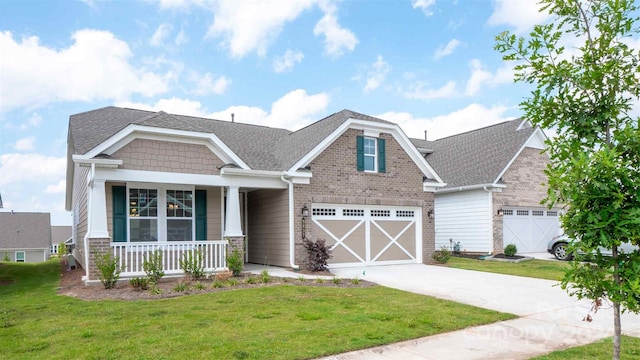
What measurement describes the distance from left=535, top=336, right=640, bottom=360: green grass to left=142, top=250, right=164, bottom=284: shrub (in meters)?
8.90

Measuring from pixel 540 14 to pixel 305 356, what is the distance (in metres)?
4.73

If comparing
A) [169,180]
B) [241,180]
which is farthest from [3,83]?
[241,180]

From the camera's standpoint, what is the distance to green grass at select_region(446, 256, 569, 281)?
554 inches

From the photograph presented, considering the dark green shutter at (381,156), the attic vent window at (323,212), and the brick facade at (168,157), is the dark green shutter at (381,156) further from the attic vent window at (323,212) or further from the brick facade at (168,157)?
the brick facade at (168,157)

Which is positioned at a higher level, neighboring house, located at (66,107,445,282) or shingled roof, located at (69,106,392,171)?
shingled roof, located at (69,106,392,171)

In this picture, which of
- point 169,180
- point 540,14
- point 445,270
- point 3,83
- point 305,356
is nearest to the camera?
point 540,14

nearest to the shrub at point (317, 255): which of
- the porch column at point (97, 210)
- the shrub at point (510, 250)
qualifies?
the porch column at point (97, 210)

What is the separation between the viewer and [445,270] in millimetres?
15203

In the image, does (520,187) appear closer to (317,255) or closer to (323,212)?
(323,212)

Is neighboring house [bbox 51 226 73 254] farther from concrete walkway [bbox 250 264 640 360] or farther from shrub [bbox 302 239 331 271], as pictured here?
concrete walkway [bbox 250 264 640 360]

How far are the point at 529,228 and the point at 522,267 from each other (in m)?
6.49

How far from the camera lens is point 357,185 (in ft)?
53.3

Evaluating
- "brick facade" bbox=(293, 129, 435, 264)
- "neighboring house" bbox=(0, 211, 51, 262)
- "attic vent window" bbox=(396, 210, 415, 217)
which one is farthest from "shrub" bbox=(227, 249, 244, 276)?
"neighboring house" bbox=(0, 211, 51, 262)

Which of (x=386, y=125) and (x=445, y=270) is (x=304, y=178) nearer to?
(x=386, y=125)
